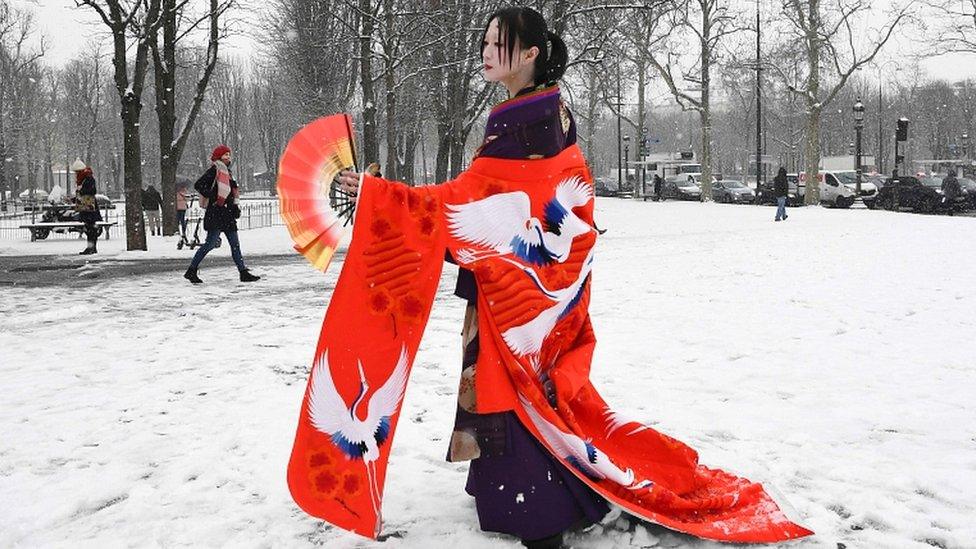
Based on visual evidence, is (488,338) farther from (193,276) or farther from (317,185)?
(193,276)

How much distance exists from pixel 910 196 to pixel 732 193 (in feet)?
49.2

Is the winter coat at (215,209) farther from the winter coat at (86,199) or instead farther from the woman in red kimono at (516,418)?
the woman in red kimono at (516,418)

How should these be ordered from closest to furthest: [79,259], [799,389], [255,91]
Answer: [799,389], [79,259], [255,91]

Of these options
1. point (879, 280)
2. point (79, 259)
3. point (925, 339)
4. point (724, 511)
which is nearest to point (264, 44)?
point (79, 259)

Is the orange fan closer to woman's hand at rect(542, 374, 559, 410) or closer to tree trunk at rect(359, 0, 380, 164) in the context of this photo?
woman's hand at rect(542, 374, 559, 410)

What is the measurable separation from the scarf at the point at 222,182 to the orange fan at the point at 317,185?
327 inches

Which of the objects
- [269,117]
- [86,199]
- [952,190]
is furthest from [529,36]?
[269,117]

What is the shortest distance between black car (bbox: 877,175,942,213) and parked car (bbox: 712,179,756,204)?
469 inches

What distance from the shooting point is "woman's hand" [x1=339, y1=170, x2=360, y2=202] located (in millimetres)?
2684

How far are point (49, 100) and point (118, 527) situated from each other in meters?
73.2

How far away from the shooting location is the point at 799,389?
5047mm

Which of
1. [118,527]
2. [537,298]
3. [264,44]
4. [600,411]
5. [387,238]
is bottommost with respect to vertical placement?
[118,527]

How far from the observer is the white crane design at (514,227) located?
9.23ft

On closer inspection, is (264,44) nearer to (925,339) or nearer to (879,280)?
(879,280)
